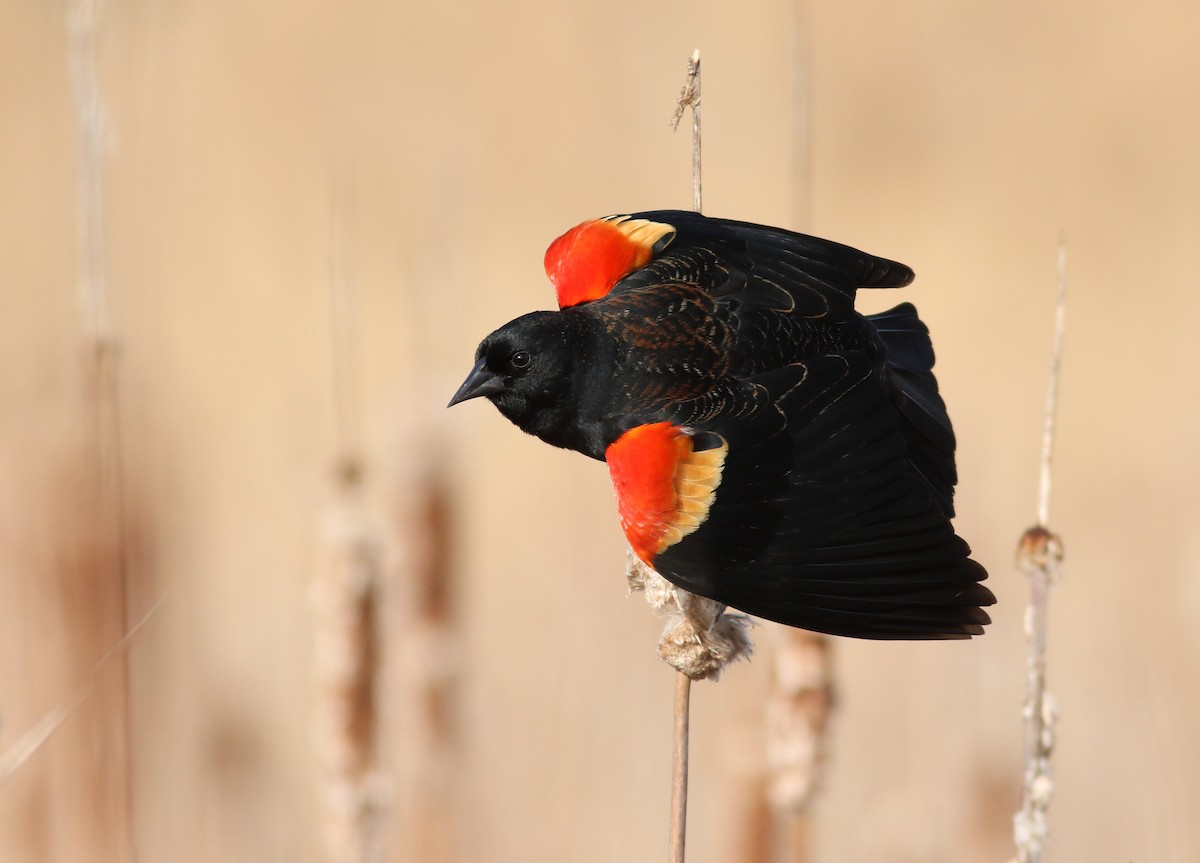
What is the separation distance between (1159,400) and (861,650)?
56.8 inches

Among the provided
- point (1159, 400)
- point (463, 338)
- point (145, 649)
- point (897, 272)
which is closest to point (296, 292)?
point (463, 338)

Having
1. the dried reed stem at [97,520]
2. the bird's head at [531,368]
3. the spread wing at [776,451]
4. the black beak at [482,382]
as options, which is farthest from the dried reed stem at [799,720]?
the dried reed stem at [97,520]

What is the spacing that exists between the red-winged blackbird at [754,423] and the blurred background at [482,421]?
146 mm

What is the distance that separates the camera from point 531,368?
5.67ft

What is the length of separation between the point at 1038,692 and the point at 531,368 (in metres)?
0.79

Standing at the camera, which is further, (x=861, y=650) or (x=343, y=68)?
(x=343, y=68)

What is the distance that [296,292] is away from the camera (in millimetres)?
3777

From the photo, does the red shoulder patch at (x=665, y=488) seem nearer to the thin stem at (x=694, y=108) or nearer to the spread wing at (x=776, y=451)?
the spread wing at (x=776, y=451)

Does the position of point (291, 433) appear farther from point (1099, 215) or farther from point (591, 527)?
point (1099, 215)

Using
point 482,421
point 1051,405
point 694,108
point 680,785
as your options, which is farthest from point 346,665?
point 482,421

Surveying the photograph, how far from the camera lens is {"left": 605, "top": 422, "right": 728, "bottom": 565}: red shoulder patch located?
154cm

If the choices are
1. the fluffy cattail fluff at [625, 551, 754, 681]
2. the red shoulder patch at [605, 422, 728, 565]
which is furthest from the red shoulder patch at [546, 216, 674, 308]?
the fluffy cattail fluff at [625, 551, 754, 681]

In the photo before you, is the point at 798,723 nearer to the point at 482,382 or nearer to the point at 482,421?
the point at 482,382

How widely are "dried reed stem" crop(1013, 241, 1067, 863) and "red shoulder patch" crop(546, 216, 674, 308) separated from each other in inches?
25.0
